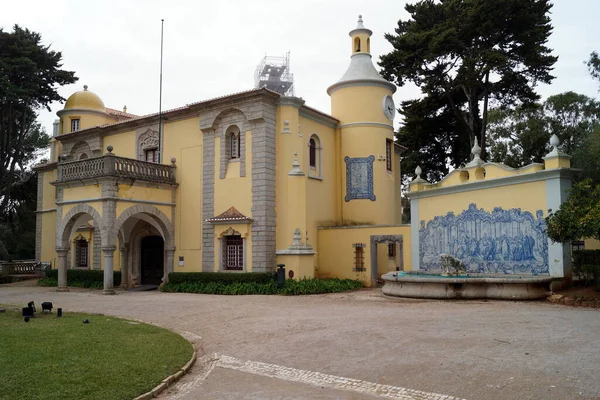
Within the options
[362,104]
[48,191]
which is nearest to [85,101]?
[48,191]

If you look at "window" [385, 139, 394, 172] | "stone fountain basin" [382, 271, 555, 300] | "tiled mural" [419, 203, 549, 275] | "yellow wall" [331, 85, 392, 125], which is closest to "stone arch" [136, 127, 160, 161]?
"yellow wall" [331, 85, 392, 125]

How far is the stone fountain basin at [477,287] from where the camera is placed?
48.6ft

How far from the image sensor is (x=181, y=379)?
7.65 m

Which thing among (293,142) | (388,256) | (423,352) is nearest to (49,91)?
(293,142)

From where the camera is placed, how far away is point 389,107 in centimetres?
2581

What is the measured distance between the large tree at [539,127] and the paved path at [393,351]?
25.5 metres

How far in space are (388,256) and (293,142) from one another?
7543 millimetres

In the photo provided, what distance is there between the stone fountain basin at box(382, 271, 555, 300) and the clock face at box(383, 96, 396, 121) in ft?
37.0

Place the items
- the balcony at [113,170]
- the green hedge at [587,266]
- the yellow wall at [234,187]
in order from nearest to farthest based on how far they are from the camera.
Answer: the green hedge at [587,266] < the balcony at [113,170] < the yellow wall at [234,187]

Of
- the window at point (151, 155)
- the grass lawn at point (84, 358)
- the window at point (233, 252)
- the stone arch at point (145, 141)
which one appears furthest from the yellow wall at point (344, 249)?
the grass lawn at point (84, 358)

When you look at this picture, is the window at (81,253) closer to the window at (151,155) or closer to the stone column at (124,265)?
the stone column at (124,265)

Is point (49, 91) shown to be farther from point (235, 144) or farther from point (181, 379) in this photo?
point (181, 379)

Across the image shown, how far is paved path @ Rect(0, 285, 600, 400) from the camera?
666 cm

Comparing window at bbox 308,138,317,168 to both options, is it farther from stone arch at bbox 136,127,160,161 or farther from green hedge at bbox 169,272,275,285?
stone arch at bbox 136,127,160,161
